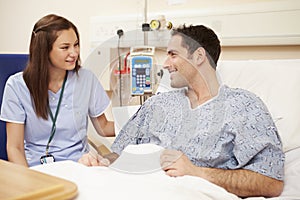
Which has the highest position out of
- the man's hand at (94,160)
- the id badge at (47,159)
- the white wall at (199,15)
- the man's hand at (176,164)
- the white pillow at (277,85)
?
the white wall at (199,15)

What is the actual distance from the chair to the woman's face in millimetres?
228

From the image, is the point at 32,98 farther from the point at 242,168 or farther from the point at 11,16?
the point at 11,16

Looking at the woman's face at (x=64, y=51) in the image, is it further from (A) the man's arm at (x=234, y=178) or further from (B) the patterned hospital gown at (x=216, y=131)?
Result: (A) the man's arm at (x=234, y=178)

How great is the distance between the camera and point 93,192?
0.93 m

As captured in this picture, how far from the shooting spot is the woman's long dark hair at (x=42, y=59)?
179 centimetres

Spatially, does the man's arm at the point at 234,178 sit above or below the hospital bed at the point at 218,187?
below

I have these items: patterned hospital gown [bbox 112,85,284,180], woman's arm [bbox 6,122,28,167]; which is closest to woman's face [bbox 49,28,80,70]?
woman's arm [bbox 6,122,28,167]

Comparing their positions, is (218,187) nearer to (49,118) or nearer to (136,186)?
(136,186)

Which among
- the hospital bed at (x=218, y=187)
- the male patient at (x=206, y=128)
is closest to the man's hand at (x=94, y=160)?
the male patient at (x=206, y=128)

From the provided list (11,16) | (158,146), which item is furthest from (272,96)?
(11,16)

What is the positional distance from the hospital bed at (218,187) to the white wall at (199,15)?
0.90ft

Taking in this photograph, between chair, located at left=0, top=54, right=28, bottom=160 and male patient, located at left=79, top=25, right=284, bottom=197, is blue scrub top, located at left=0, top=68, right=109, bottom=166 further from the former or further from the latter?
male patient, located at left=79, top=25, right=284, bottom=197

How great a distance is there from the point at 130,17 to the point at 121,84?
1.18 m

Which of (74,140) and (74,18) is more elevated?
(74,18)
